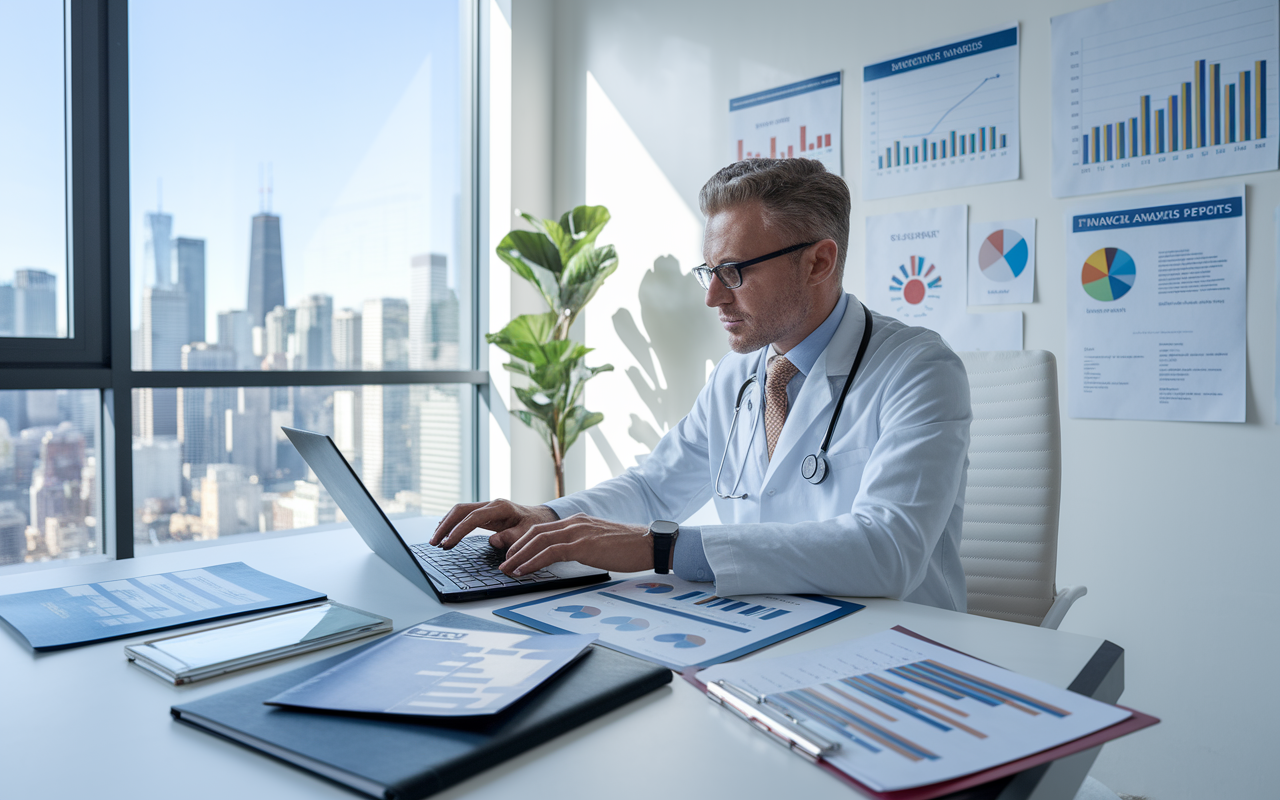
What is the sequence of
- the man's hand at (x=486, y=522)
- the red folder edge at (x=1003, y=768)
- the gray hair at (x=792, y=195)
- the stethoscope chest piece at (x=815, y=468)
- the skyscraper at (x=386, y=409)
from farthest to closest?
1. the skyscraper at (x=386, y=409)
2. the gray hair at (x=792, y=195)
3. the stethoscope chest piece at (x=815, y=468)
4. the man's hand at (x=486, y=522)
5. the red folder edge at (x=1003, y=768)

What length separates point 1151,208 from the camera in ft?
6.64

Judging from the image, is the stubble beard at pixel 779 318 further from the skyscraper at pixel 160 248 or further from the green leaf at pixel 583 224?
the skyscraper at pixel 160 248

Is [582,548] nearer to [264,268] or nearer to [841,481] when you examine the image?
[841,481]

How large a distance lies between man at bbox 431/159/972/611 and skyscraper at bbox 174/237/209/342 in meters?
1.78

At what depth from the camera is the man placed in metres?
1.08

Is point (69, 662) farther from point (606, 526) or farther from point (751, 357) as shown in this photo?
point (751, 357)

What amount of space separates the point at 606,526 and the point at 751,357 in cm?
77

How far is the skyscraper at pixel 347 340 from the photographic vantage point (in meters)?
3.09

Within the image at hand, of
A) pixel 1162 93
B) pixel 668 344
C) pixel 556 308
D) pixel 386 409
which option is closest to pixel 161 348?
pixel 386 409

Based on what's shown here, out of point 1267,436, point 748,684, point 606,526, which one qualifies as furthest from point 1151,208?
point 748,684

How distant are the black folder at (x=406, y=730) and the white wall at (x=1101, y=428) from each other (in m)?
1.81

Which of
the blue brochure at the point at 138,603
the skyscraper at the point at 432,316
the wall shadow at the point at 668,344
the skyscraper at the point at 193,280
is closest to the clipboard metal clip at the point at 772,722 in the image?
the blue brochure at the point at 138,603

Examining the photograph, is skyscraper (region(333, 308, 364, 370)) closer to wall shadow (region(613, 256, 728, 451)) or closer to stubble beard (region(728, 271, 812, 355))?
wall shadow (region(613, 256, 728, 451))

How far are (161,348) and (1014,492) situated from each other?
252 cm
